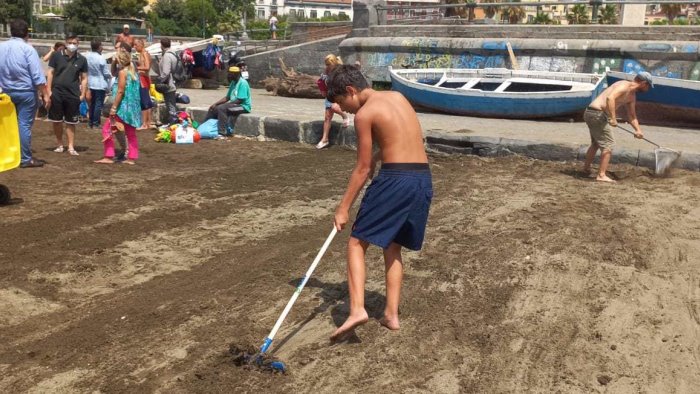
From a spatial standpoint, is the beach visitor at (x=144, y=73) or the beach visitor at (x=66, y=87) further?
the beach visitor at (x=144, y=73)

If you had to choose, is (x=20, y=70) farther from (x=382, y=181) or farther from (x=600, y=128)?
(x=600, y=128)

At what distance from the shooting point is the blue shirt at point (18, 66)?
835cm

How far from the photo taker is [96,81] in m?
12.7

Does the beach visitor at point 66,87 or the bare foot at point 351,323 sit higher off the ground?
the beach visitor at point 66,87

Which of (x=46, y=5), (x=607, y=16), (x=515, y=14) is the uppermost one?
(x=46, y=5)

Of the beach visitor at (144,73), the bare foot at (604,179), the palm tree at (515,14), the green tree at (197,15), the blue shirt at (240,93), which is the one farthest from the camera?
the green tree at (197,15)

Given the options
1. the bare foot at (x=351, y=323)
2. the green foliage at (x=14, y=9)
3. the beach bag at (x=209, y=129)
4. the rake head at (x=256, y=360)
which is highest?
the green foliage at (x=14, y=9)

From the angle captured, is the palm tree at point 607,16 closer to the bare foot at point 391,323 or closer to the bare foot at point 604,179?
the bare foot at point 604,179

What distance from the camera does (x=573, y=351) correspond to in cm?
412

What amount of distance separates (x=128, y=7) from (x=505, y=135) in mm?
62356

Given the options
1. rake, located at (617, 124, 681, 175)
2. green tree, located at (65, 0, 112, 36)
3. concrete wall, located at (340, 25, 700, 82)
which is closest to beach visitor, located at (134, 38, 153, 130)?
concrete wall, located at (340, 25, 700, 82)

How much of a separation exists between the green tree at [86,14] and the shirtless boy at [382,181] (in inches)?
2149

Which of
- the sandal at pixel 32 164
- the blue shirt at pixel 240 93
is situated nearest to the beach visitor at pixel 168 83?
the blue shirt at pixel 240 93

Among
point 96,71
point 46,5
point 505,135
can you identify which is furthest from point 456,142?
point 46,5
